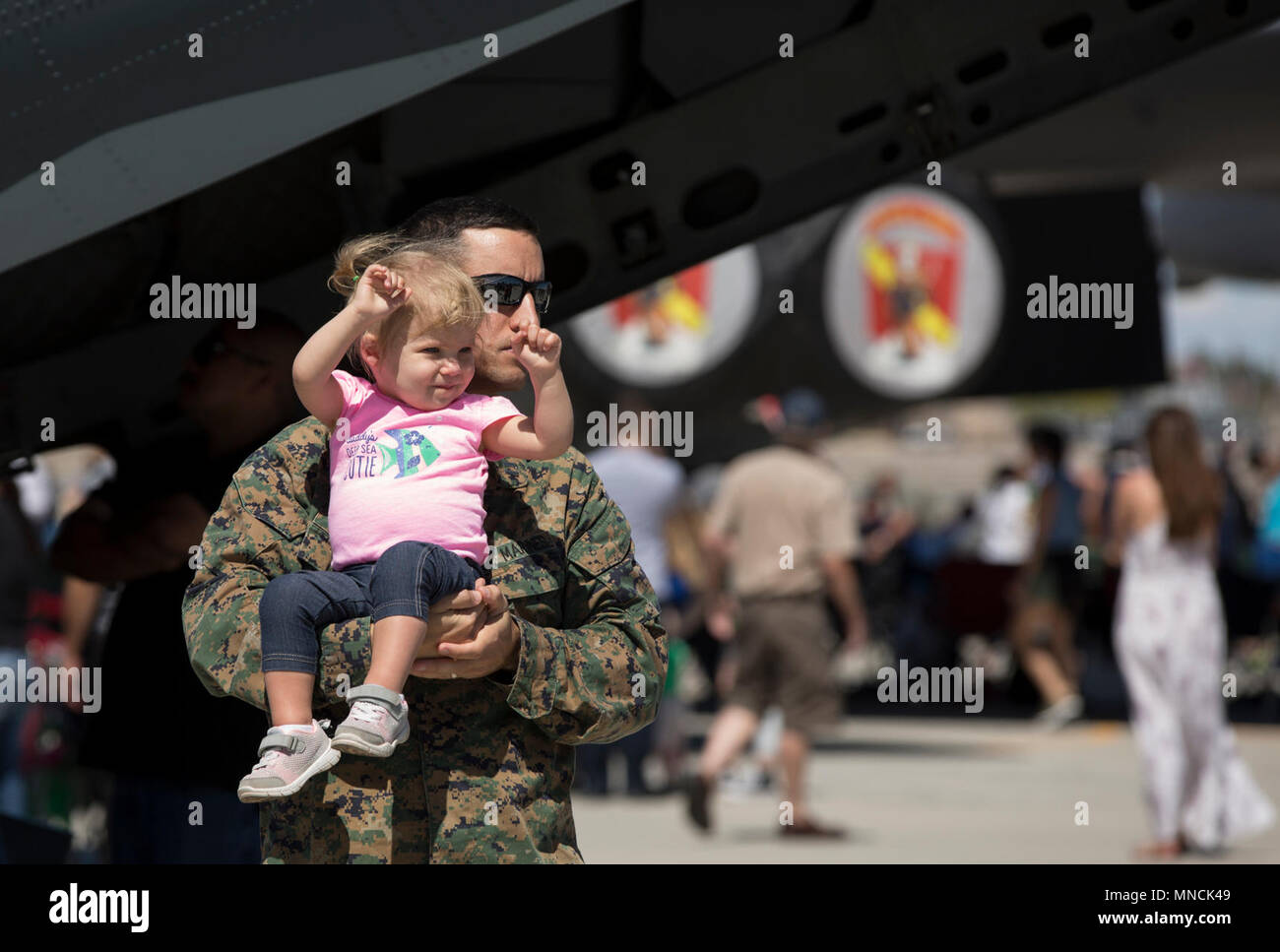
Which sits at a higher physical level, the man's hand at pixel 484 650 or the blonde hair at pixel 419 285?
the blonde hair at pixel 419 285

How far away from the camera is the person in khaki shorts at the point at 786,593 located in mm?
8797

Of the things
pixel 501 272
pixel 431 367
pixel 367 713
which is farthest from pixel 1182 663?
pixel 367 713

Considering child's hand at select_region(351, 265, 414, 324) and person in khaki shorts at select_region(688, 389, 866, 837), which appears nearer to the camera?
child's hand at select_region(351, 265, 414, 324)

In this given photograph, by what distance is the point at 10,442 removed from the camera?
173 inches

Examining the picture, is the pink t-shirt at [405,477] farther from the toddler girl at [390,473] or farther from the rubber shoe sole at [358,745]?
the rubber shoe sole at [358,745]

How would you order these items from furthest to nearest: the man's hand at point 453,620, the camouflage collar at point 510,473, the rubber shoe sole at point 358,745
Answer: the camouflage collar at point 510,473, the man's hand at point 453,620, the rubber shoe sole at point 358,745

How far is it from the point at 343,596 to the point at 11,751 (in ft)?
17.3

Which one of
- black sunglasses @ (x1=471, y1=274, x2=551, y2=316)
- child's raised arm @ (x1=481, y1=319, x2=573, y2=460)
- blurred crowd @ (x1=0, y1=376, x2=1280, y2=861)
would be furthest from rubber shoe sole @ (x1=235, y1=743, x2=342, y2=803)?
blurred crowd @ (x1=0, y1=376, x2=1280, y2=861)

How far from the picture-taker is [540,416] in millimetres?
2650

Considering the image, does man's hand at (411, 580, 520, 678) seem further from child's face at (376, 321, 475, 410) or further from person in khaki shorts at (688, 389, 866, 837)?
person in khaki shorts at (688, 389, 866, 837)

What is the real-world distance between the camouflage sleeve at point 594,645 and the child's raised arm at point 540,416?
178mm

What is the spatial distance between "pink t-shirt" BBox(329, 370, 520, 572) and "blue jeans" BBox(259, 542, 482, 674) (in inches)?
2.1

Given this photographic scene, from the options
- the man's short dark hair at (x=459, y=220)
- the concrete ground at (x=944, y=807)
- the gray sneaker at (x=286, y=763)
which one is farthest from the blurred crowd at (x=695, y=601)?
the gray sneaker at (x=286, y=763)

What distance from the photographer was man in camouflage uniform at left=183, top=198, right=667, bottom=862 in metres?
2.64
